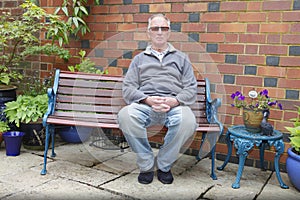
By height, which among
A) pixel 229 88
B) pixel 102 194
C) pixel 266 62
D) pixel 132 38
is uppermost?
pixel 132 38

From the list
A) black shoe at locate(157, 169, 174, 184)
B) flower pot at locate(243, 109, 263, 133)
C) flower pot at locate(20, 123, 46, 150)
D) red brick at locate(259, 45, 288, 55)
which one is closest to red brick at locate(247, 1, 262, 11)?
red brick at locate(259, 45, 288, 55)

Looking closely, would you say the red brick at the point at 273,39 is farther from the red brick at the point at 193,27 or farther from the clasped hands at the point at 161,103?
the clasped hands at the point at 161,103

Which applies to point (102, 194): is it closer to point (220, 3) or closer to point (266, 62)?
point (266, 62)

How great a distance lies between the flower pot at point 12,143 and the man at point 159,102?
1065 mm

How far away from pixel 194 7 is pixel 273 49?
802mm

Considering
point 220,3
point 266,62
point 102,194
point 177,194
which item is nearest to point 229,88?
point 266,62

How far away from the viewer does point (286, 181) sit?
257cm

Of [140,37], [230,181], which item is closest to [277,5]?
[140,37]

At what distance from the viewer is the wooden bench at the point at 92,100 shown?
2680 mm

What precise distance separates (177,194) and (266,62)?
131cm

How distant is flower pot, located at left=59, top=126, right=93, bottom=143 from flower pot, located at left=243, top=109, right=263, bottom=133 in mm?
1653

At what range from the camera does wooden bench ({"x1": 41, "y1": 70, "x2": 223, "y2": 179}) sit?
268 centimetres

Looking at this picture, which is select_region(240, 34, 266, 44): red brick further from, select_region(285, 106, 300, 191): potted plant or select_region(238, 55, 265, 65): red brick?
select_region(285, 106, 300, 191): potted plant

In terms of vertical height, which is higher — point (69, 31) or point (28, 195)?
point (69, 31)
